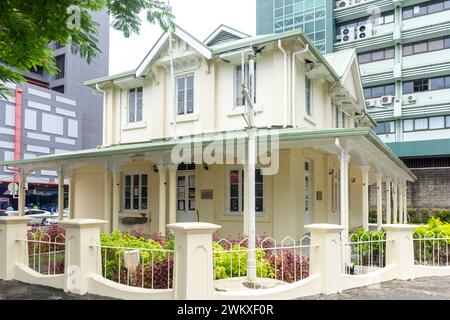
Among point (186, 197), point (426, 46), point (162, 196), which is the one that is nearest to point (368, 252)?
point (162, 196)

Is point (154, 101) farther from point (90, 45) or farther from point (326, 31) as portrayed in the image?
point (326, 31)

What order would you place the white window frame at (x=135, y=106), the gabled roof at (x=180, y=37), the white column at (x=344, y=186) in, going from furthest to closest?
the white window frame at (x=135, y=106), the gabled roof at (x=180, y=37), the white column at (x=344, y=186)

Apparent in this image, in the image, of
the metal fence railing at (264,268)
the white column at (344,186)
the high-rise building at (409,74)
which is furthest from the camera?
the high-rise building at (409,74)

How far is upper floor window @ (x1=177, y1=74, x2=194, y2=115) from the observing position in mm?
14453

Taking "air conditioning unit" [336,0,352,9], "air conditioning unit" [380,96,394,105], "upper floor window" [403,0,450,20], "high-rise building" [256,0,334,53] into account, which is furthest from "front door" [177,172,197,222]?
"air conditioning unit" [336,0,352,9]

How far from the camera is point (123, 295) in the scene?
20.4 feet

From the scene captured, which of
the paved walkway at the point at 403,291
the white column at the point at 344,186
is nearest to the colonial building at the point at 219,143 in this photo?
the white column at the point at 344,186

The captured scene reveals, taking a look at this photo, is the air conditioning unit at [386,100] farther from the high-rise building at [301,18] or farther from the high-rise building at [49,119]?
the high-rise building at [49,119]

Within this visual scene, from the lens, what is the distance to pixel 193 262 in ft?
18.1

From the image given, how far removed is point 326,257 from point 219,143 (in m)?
4.41

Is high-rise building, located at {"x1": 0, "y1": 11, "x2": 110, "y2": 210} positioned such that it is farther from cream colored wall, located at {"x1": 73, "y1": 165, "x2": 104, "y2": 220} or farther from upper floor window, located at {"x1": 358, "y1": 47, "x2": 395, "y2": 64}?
upper floor window, located at {"x1": 358, "y1": 47, "x2": 395, "y2": 64}

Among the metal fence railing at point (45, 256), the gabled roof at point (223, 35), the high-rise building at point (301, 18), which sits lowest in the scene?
the metal fence railing at point (45, 256)

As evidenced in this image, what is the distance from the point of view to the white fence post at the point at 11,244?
26.4 feet

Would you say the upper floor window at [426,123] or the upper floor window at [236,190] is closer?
the upper floor window at [236,190]
